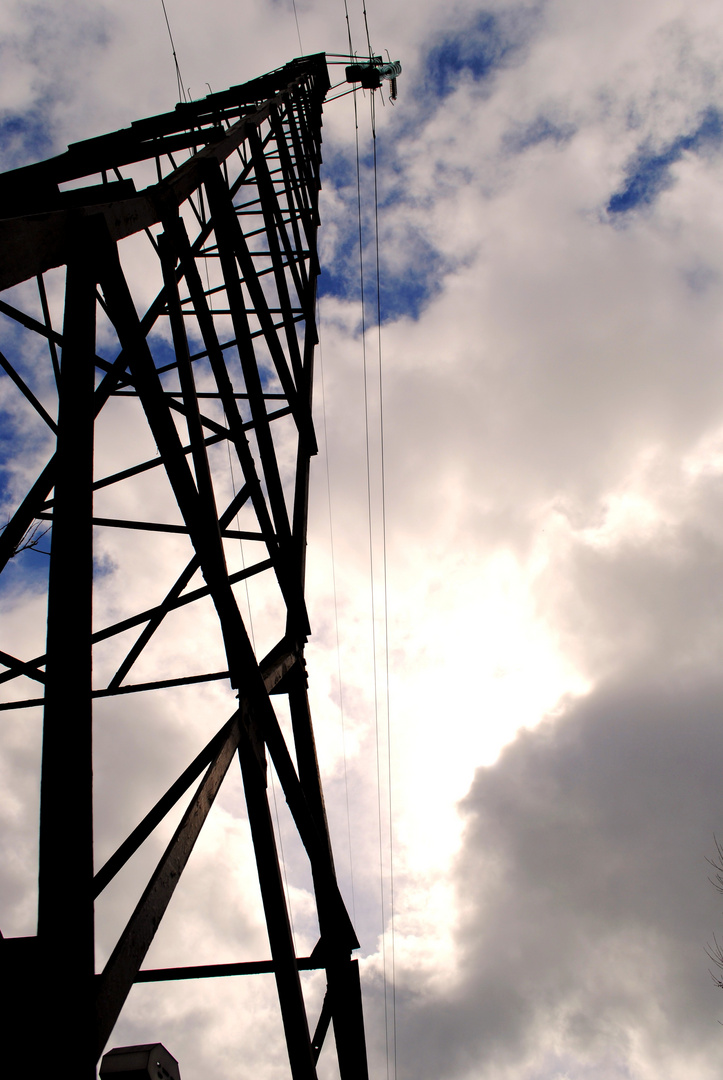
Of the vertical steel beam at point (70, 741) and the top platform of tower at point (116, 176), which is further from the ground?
the top platform of tower at point (116, 176)

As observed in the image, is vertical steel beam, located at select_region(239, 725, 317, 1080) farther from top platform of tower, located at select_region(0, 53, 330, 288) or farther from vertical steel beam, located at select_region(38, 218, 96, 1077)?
top platform of tower, located at select_region(0, 53, 330, 288)

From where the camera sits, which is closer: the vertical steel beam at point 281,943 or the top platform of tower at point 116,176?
the top platform of tower at point 116,176

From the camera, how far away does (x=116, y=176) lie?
739 centimetres

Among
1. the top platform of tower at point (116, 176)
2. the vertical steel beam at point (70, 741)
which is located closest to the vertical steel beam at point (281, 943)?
the vertical steel beam at point (70, 741)

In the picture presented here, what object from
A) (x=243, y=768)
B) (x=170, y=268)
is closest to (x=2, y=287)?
(x=170, y=268)

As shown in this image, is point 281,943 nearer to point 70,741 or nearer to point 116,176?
point 70,741

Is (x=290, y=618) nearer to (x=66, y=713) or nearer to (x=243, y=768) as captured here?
(x=243, y=768)

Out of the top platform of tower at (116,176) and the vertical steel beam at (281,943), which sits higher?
the top platform of tower at (116,176)

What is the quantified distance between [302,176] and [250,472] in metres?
10.0

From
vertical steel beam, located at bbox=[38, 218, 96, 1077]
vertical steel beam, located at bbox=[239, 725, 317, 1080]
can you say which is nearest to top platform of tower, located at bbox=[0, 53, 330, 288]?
vertical steel beam, located at bbox=[38, 218, 96, 1077]

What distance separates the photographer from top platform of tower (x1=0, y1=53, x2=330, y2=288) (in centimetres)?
271

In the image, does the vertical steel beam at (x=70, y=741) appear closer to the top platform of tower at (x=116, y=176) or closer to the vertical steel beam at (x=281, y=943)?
the top platform of tower at (x=116, y=176)

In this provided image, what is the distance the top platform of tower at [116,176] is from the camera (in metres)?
2.71

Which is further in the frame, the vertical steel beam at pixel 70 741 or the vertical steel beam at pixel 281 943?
the vertical steel beam at pixel 281 943
